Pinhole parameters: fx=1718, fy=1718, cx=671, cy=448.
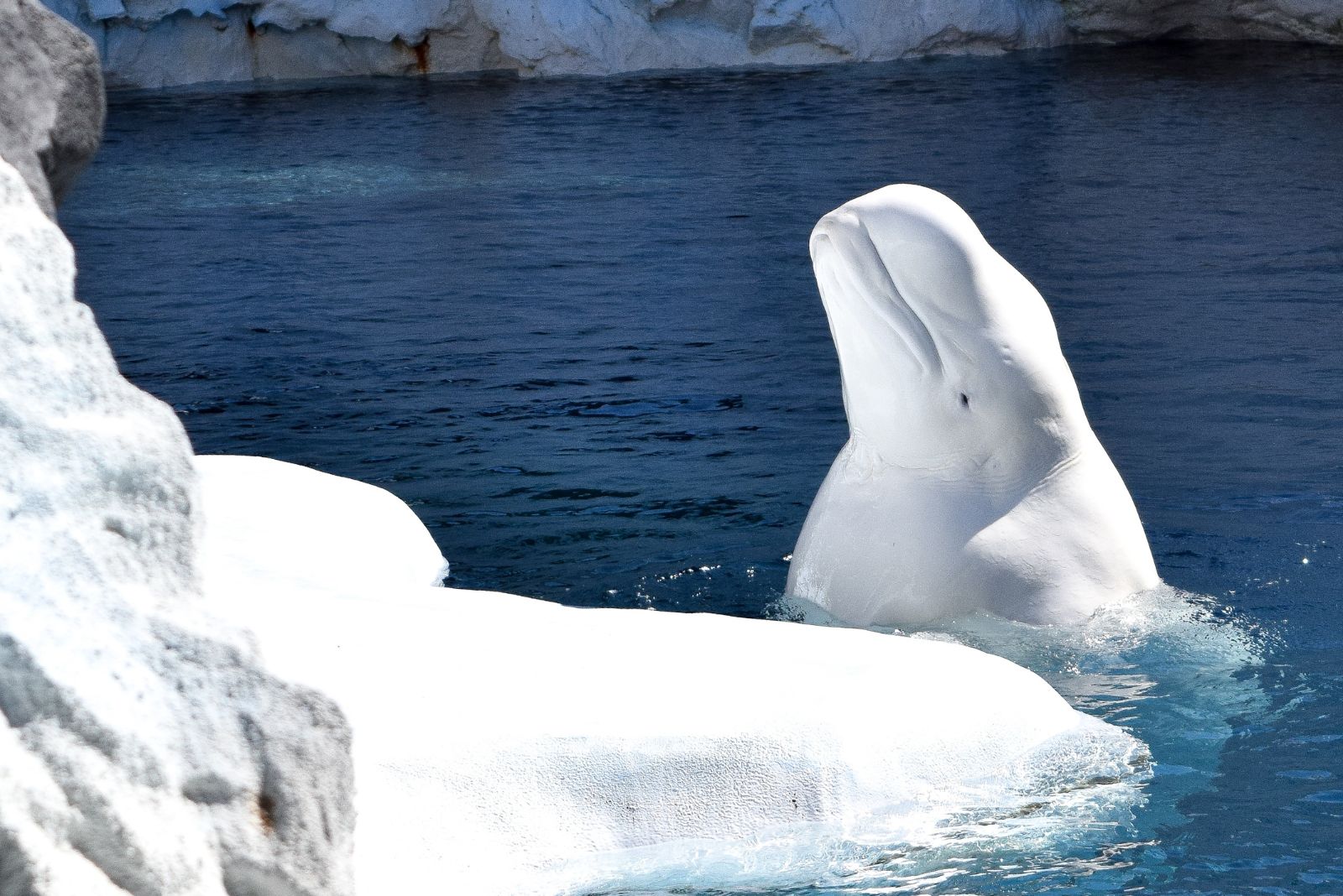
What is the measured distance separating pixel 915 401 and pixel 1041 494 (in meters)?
0.40

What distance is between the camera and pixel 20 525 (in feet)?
7.43

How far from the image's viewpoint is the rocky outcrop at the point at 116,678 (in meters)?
2.15

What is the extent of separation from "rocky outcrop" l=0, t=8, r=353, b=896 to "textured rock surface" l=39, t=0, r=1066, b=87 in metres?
17.5

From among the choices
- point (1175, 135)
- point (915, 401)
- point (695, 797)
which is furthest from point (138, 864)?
point (1175, 135)

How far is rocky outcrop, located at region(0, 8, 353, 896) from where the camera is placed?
215 centimetres

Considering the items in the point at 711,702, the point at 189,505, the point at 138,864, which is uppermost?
the point at 189,505

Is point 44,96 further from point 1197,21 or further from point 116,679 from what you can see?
point 1197,21

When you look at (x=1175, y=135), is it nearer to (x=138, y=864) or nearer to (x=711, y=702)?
(x=711, y=702)

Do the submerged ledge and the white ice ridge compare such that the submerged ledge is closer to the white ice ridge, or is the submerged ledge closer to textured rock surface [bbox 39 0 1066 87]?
textured rock surface [bbox 39 0 1066 87]

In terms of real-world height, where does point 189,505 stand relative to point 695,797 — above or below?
above

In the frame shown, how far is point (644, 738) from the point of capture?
10.6 ft

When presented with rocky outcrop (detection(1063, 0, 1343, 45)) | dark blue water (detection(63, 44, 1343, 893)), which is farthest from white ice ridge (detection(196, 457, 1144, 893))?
rocky outcrop (detection(1063, 0, 1343, 45))

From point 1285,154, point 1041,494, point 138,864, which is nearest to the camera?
point 138,864

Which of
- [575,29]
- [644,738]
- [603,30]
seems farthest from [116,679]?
[603,30]
